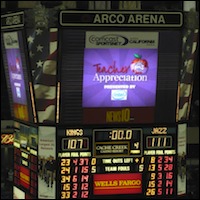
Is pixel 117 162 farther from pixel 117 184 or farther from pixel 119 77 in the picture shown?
pixel 119 77

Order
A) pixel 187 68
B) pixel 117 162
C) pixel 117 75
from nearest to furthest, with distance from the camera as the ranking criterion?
pixel 117 75 < pixel 117 162 < pixel 187 68

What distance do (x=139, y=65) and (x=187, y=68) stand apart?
818mm

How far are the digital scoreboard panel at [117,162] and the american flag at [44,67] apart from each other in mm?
385

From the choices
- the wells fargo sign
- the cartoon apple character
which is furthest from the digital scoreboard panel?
the cartoon apple character

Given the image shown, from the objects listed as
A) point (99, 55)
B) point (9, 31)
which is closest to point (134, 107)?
point (99, 55)

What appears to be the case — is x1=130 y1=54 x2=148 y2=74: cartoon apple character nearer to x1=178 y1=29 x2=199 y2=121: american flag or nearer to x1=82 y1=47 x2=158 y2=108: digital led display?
x1=82 y1=47 x2=158 y2=108: digital led display

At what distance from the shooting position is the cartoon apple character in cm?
888

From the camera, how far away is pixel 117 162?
29.8ft

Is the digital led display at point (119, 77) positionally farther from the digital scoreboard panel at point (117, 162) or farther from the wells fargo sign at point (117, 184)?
the wells fargo sign at point (117, 184)

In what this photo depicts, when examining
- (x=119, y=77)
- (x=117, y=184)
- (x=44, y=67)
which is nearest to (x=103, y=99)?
(x=119, y=77)

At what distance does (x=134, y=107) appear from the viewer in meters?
9.05

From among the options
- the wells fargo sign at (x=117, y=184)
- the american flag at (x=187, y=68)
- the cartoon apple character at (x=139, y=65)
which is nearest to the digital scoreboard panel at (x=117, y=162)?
the wells fargo sign at (x=117, y=184)

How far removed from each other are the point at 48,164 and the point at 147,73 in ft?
6.36

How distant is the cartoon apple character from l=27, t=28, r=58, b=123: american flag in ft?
3.74
